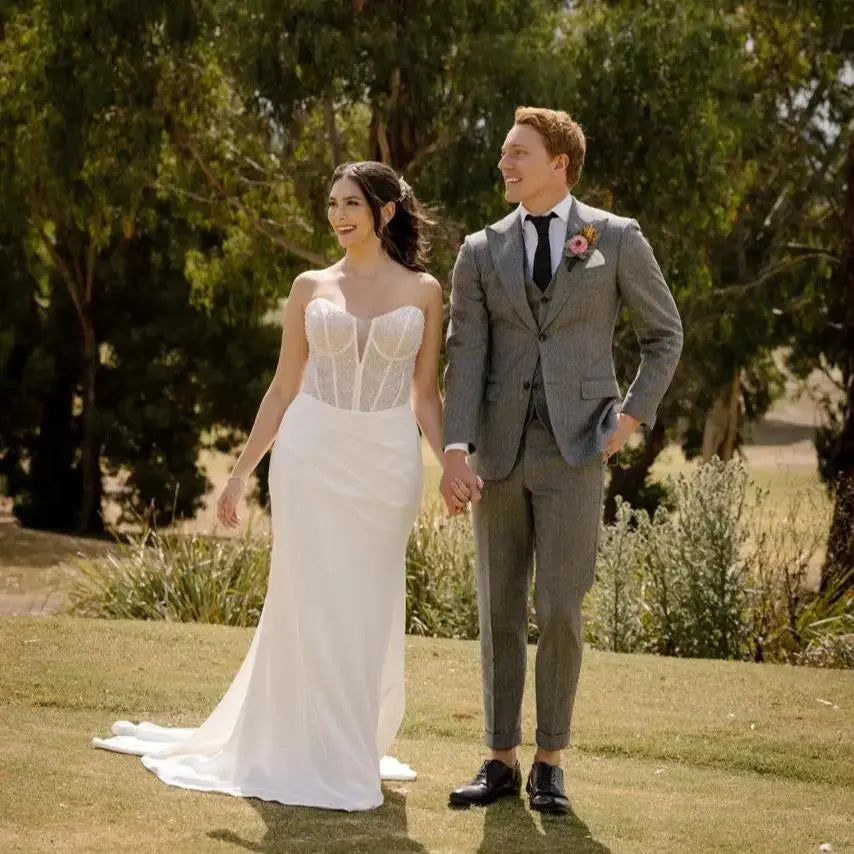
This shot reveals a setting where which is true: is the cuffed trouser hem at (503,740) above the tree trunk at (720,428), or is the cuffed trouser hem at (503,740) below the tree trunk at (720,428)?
below

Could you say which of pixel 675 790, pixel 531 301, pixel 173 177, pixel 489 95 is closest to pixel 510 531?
pixel 531 301

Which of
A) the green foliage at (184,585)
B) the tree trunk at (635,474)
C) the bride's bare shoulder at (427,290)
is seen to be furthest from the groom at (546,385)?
the tree trunk at (635,474)

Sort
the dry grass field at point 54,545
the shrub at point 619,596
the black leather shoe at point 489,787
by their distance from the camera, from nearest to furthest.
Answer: the black leather shoe at point 489,787, the shrub at point 619,596, the dry grass field at point 54,545

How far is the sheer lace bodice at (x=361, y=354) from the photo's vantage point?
579cm

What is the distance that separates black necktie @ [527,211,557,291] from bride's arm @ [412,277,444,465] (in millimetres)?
493

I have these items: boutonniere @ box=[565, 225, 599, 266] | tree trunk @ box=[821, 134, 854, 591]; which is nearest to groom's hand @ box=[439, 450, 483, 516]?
boutonniere @ box=[565, 225, 599, 266]

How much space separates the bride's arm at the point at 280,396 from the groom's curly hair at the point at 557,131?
1.04 meters

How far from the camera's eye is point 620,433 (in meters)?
5.40

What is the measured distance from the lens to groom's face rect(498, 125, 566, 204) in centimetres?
545

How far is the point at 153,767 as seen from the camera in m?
5.85

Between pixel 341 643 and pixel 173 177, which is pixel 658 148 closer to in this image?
pixel 173 177

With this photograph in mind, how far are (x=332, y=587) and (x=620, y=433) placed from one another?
1168 millimetres

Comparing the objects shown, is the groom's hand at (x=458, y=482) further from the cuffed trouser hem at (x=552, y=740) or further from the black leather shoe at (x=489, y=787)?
the black leather shoe at (x=489, y=787)

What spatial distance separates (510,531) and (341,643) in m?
0.73
